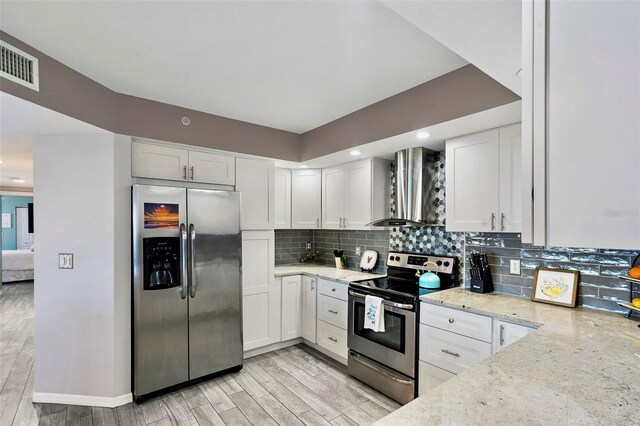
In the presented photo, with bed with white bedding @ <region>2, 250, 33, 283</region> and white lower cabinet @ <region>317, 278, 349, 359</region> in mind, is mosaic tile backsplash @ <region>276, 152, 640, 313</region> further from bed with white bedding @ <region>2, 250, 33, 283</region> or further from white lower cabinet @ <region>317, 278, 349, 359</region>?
bed with white bedding @ <region>2, 250, 33, 283</region>

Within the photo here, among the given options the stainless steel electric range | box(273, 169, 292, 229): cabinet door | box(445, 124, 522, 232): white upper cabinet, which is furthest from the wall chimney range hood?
box(273, 169, 292, 229): cabinet door

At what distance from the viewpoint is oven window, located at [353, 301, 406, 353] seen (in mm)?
2615

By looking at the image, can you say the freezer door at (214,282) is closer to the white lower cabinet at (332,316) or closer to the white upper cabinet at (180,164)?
the white upper cabinet at (180,164)

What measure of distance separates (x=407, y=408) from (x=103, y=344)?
8.55 feet

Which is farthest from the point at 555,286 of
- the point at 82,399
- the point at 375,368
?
the point at 82,399

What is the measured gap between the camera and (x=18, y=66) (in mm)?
1796

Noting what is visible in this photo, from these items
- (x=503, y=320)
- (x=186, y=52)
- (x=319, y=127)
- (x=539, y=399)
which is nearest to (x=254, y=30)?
(x=186, y=52)

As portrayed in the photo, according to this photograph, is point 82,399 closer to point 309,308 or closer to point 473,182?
point 309,308

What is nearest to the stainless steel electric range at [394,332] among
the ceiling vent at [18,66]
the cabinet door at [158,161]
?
the cabinet door at [158,161]

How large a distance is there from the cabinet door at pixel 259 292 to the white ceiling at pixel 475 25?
2651 millimetres

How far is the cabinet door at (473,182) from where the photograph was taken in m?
2.46

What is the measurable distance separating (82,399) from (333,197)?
2.96m

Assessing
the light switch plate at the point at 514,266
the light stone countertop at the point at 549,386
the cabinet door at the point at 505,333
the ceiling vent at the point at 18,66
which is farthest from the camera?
the light switch plate at the point at 514,266

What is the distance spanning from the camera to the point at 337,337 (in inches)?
131
